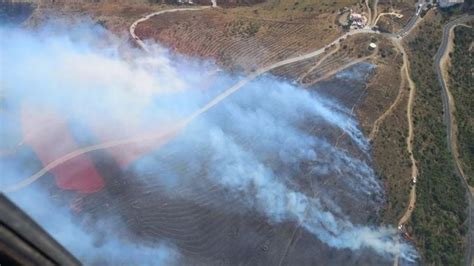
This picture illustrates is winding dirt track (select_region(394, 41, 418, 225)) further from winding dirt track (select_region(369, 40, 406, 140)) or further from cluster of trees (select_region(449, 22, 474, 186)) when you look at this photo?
cluster of trees (select_region(449, 22, 474, 186))

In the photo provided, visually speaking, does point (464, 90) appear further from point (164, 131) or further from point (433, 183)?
point (164, 131)

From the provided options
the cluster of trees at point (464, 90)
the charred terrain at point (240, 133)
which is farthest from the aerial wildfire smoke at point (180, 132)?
the cluster of trees at point (464, 90)

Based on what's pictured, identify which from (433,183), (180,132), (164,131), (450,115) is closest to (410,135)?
(433,183)

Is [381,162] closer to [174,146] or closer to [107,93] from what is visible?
[174,146]

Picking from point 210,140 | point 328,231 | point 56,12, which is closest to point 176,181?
point 210,140

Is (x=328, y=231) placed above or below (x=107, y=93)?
below

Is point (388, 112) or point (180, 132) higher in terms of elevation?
point (180, 132)
